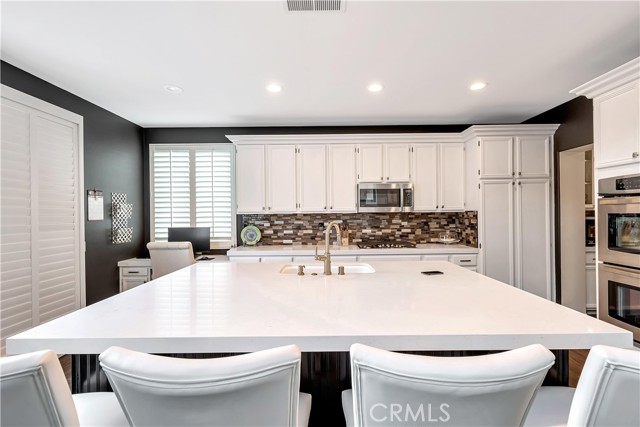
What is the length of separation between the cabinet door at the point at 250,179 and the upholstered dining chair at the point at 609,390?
3.78 m

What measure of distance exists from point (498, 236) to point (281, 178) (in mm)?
2768

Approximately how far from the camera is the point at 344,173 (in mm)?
4230

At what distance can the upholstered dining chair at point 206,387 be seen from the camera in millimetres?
666

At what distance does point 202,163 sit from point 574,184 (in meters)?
4.77

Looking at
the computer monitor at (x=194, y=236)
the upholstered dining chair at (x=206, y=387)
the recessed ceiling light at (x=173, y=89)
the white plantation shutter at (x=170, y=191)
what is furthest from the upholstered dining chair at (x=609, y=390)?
the white plantation shutter at (x=170, y=191)

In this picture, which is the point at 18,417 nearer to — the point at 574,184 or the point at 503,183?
the point at 503,183

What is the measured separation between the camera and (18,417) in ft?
2.39

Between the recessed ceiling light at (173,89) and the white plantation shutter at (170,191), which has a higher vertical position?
the recessed ceiling light at (173,89)

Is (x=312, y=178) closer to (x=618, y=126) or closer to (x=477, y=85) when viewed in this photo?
(x=477, y=85)

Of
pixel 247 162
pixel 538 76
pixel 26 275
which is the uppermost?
pixel 538 76

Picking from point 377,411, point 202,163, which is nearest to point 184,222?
point 202,163

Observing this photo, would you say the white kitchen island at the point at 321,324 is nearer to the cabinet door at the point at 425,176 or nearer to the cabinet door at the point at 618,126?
the cabinet door at the point at 618,126

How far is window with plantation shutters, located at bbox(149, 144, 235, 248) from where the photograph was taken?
4.56 metres

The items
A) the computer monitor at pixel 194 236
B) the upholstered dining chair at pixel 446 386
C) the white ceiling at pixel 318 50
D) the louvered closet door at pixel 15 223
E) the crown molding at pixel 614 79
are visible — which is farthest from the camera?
the computer monitor at pixel 194 236
